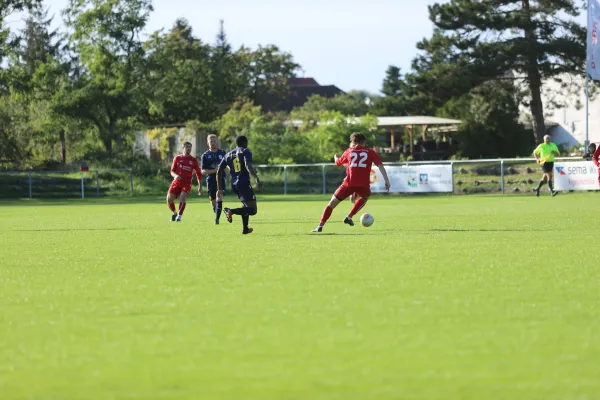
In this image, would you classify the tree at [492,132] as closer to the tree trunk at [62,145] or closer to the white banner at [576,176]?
the white banner at [576,176]

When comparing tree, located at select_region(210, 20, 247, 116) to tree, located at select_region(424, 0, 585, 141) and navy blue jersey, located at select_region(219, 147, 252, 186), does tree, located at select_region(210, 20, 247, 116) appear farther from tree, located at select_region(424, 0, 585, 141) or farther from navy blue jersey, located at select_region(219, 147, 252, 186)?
navy blue jersey, located at select_region(219, 147, 252, 186)

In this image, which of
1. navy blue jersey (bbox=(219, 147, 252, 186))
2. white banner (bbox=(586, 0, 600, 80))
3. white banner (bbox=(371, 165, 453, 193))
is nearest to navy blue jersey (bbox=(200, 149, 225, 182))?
navy blue jersey (bbox=(219, 147, 252, 186))

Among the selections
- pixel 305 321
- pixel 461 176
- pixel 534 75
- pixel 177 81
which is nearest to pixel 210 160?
pixel 305 321

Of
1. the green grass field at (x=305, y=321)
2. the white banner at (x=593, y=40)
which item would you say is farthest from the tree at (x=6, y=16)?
the green grass field at (x=305, y=321)

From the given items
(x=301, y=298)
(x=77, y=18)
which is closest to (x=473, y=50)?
(x=77, y=18)

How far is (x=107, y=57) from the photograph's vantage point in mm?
61500

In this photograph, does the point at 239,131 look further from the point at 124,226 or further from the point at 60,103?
the point at 124,226

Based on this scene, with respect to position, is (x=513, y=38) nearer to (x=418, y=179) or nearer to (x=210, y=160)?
(x=418, y=179)

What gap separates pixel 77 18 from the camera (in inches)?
2408

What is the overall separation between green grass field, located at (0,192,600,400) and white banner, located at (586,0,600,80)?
27.9m

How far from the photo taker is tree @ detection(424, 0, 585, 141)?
55281 mm

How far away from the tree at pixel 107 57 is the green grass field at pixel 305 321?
46.4 meters

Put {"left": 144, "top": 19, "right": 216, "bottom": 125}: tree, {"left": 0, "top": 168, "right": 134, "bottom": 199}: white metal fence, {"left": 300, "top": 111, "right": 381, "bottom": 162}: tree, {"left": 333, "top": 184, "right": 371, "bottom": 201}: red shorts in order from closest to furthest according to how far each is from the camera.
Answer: {"left": 333, "top": 184, "right": 371, "bottom": 201}: red shorts → {"left": 0, "top": 168, "right": 134, "bottom": 199}: white metal fence → {"left": 300, "top": 111, "right": 381, "bottom": 162}: tree → {"left": 144, "top": 19, "right": 216, "bottom": 125}: tree

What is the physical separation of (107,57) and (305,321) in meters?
55.8
